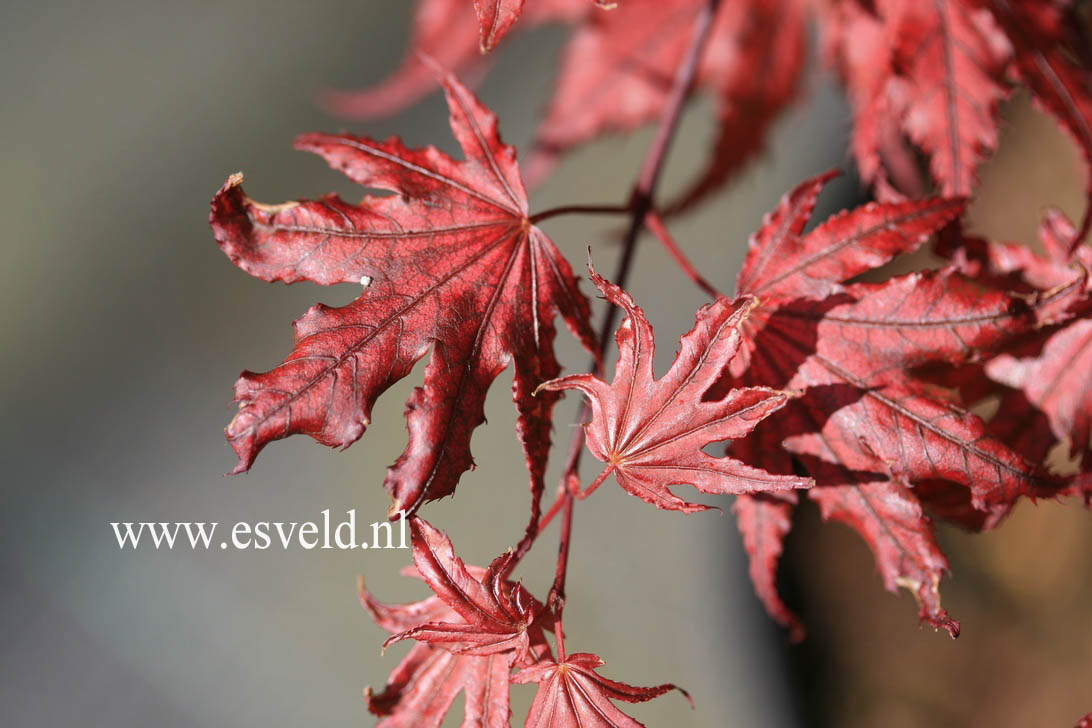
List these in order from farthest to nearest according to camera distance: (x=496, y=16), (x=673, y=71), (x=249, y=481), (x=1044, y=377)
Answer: (x=249, y=481)
(x=673, y=71)
(x=1044, y=377)
(x=496, y=16)

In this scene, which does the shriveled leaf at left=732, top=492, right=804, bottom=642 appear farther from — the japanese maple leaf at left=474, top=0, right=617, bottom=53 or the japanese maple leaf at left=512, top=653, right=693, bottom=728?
the japanese maple leaf at left=474, top=0, right=617, bottom=53

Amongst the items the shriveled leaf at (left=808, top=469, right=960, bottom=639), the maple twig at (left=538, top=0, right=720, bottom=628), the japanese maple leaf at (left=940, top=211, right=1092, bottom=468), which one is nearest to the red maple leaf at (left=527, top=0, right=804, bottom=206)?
the maple twig at (left=538, top=0, right=720, bottom=628)

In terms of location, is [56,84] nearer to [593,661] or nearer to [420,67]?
Answer: [420,67]

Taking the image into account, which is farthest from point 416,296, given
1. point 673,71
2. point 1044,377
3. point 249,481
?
point 249,481

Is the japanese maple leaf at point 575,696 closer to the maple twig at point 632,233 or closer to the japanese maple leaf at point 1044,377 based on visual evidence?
the maple twig at point 632,233

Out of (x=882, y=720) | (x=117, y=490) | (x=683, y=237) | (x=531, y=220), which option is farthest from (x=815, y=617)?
(x=117, y=490)

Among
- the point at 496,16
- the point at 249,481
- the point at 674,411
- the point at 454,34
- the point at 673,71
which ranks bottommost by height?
the point at 674,411

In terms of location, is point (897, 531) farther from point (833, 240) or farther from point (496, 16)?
point (496, 16)

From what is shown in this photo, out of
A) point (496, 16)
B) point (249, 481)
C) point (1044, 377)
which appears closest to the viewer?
point (496, 16)
